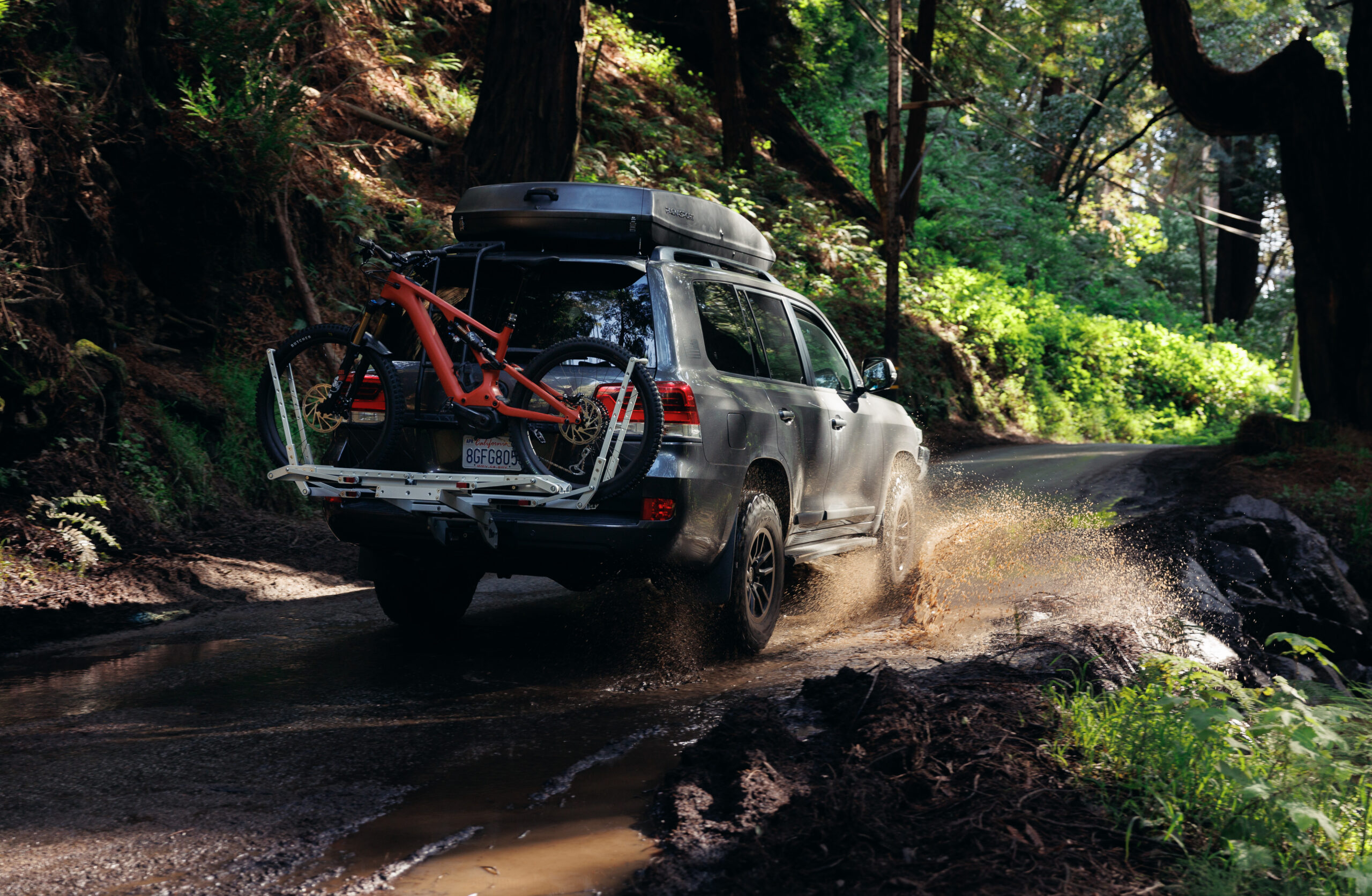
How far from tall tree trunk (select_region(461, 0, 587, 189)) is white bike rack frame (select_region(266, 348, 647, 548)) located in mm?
8172

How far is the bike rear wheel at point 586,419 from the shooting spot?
513 cm

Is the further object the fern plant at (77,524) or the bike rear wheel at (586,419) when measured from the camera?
the fern plant at (77,524)

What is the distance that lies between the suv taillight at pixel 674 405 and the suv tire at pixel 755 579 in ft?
2.27

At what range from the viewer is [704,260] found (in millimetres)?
6352

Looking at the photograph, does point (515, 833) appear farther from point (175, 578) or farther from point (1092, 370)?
point (1092, 370)

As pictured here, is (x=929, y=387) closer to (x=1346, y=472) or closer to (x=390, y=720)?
(x=1346, y=472)

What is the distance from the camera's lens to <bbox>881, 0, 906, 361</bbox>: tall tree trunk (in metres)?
19.0

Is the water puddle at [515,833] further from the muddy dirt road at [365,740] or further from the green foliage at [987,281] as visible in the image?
the green foliage at [987,281]

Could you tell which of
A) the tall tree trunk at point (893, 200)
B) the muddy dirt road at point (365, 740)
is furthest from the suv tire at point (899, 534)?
the tall tree trunk at point (893, 200)

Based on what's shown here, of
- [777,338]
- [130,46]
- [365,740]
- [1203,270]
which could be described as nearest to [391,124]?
[130,46]

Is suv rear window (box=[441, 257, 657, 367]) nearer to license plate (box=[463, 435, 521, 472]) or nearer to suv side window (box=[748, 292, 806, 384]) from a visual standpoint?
license plate (box=[463, 435, 521, 472])

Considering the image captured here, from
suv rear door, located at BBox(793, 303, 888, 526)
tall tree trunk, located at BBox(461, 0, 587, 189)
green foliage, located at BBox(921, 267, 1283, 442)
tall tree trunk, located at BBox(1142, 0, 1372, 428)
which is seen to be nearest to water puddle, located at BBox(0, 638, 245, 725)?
suv rear door, located at BBox(793, 303, 888, 526)

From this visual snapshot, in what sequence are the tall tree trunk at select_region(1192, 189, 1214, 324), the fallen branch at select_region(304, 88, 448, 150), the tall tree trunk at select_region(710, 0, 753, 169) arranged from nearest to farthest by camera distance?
the fallen branch at select_region(304, 88, 448, 150), the tall tree trunk at select_region(710, 0, 753, 169), the tall tree trunk at select_region(1192, 189, 1214, 324)

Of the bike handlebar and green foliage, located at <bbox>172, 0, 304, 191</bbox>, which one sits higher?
green foliage, located at <bbox>172, 0, 304, 191</bbox>
